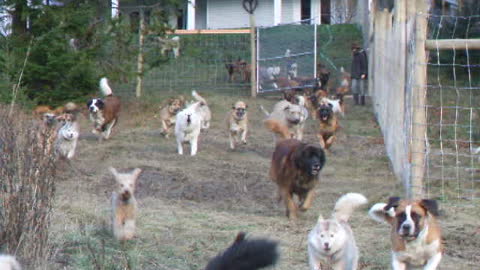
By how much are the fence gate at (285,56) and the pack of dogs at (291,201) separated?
267 inches

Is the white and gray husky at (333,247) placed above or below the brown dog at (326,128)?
below

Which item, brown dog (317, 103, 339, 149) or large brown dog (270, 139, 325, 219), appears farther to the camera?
brown dog (317, 103, 339, 149)

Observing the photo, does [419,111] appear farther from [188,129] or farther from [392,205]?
[188,129]

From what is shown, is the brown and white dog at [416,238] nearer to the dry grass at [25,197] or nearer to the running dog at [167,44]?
the dry grass at [25,197]

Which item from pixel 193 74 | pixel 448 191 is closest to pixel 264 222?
pixel 448 191

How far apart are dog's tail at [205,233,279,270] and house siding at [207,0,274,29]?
3987 centimetres

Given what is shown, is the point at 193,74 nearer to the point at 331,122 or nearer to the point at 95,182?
the point at 331,122

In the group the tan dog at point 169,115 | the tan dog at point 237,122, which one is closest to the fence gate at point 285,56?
the tan dog at point 169,115

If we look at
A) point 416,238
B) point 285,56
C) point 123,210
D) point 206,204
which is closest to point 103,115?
point 206,204

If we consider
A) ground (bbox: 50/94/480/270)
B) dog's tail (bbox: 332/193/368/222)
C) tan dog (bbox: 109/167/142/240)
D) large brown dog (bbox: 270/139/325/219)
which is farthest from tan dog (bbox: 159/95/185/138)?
dog's tail (bbox: 332/193/368/222)

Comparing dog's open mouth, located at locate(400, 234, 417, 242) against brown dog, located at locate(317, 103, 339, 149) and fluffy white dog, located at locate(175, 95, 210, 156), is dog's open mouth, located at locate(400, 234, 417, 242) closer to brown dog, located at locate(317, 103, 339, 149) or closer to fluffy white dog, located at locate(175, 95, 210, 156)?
fluffy white dog, located at locate(175, 95, 210, 156)

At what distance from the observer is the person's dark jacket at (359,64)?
24.1 m

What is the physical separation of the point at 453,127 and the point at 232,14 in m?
28.3

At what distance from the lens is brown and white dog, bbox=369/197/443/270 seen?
716cm
